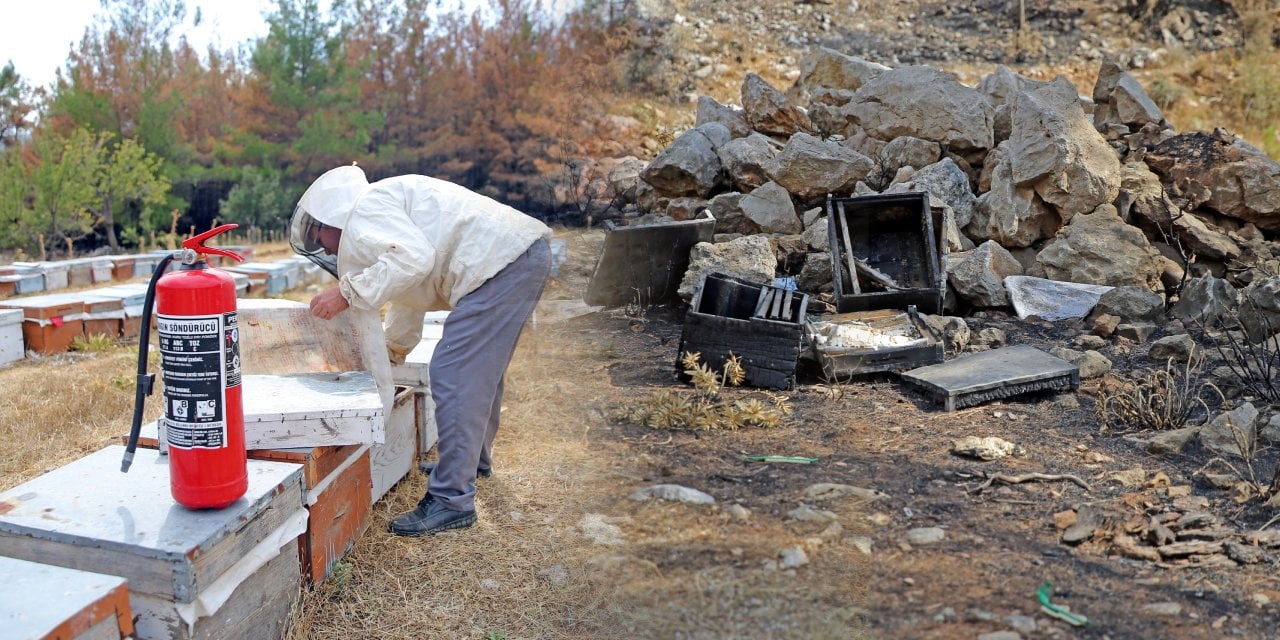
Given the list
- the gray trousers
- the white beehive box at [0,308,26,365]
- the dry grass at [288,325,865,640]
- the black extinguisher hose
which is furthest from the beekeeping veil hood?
the white beehive box at [0,308,26,365]

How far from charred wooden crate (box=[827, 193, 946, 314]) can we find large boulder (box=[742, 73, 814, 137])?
2.79 m

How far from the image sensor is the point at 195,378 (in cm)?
233

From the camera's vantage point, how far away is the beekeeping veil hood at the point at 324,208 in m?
3.27

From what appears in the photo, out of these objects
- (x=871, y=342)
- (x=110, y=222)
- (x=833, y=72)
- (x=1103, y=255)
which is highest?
(x=833, y=72)

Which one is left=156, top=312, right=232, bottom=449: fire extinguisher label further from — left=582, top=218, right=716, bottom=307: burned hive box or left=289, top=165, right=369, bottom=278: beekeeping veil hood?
left=582, top=218, right=716, bottom=307: burned hive box

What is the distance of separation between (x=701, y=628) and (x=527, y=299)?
58.1 inches

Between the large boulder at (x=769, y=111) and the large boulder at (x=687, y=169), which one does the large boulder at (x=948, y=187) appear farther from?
the large boulder at (x=769, y=111)

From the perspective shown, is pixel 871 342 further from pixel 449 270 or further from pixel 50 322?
pixel 50 322

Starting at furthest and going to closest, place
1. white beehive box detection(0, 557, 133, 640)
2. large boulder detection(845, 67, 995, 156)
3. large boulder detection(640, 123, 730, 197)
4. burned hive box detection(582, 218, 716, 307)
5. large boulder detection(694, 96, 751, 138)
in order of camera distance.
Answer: large boulder detection(694, 96, 751, 138), large boulder detection(640, 123, 730, 197), large boulder detection(845, 67, 995, 156), burned hive box detection(582, 218, 716, 307), white beehive box detection(0, 557, 133, 640)

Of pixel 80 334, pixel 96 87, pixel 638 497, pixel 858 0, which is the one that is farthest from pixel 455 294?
pixel 96 87

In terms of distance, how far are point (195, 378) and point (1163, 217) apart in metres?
7.98

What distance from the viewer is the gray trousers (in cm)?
339

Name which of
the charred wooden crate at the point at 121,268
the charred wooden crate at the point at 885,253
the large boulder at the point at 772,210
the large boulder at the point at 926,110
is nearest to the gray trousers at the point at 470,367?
the charred wooden crate at the point at 885,253

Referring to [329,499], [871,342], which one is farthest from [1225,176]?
[329,499]
